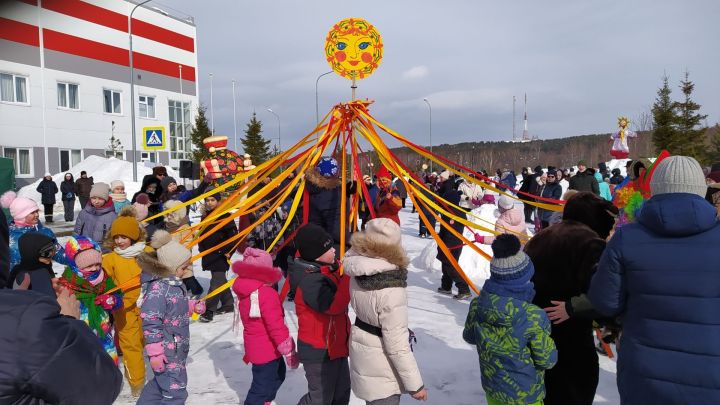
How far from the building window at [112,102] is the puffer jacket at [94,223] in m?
25.6

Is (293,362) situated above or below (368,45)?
below

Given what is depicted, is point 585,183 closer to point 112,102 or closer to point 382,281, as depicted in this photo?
point 382,281

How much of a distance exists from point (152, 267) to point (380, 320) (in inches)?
63.3

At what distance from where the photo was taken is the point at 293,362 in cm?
313

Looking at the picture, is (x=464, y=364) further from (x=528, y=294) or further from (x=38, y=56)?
(x=38, y=56)

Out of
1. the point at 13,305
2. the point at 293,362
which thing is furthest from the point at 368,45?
the point at 13,305

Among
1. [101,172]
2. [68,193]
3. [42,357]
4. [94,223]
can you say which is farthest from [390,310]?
[101,172]


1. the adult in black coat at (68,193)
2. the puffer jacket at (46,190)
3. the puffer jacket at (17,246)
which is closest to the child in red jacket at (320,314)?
the puffer jacket at (17,246)

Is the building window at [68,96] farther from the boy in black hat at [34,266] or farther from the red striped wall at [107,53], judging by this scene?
the boy in black hat at [34,266]

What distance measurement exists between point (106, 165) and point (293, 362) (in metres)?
22.4

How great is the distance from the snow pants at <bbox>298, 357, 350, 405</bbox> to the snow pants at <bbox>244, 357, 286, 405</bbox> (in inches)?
12.1

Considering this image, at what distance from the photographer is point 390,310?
8.29 ft

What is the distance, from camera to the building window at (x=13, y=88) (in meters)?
22.4

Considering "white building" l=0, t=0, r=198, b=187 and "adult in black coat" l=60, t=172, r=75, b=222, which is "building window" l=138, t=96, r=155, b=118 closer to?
"white building" l=0, t=0, r=198, b=187
